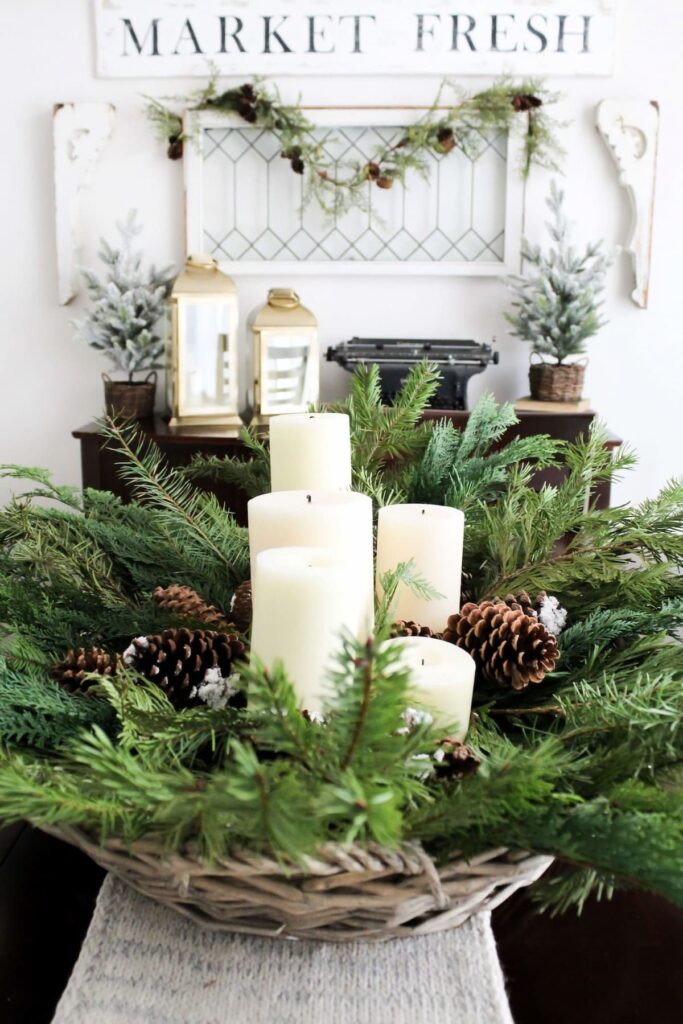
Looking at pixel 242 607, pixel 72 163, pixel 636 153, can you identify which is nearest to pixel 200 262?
pixel 72 163

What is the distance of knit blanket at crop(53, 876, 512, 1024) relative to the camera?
498mm

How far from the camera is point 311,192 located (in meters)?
2.56

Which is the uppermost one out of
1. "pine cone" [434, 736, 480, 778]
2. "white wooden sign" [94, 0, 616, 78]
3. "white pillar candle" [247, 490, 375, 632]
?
"white wooden sign" [94, 0, 616, 78]

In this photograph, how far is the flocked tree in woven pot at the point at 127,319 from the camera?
235cm

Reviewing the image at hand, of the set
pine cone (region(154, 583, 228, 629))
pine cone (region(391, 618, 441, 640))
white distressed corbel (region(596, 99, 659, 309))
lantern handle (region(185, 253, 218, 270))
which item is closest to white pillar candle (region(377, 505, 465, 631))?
pine cone (region(391, 618, 441, 640))

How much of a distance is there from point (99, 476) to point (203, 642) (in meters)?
1.78

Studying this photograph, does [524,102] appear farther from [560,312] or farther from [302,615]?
[302,615]

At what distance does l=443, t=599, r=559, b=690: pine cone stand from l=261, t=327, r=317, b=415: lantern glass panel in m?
1.69

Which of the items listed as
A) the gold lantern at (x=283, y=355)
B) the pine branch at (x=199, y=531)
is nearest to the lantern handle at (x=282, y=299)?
the gold lantern at (x=283, y=355)

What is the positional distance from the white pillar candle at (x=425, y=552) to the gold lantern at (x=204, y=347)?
5.28 ft

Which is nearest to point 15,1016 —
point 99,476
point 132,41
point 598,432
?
point 598,432

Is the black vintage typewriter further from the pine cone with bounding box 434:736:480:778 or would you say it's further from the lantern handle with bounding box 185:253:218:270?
the pine cone with bounding box 434:736:480:778

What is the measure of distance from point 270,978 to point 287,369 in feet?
6.29

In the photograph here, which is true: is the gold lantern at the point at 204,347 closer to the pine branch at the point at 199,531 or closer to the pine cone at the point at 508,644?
the pine branch at the point at 199,531
